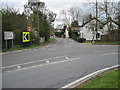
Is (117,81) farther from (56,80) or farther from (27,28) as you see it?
(27,28)

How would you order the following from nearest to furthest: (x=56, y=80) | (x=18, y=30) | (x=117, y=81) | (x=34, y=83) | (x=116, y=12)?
(x=117, y=81)
(x=34, y=83)
(x=56, y=80)
(x=18, y=30)
(x=116, y=12)

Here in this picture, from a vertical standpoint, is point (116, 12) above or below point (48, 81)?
above

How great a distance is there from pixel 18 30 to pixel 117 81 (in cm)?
1996

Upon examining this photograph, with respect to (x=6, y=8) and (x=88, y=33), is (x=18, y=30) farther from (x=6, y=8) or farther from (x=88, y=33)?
(x=88, y=33)

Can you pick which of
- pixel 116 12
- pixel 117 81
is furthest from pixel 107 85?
pixel 116 12

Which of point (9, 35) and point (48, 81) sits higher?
point (9, 35)

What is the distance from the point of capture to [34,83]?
6250mm

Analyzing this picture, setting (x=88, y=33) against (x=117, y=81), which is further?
(x=88, y=33)

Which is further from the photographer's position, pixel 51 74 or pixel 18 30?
pixel 18 30

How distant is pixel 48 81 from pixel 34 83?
593 millimetres

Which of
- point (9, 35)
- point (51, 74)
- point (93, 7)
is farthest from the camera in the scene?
point (93, 7)

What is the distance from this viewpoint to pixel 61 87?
5805 mm

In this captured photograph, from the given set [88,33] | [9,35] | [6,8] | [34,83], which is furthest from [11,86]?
[88,33]

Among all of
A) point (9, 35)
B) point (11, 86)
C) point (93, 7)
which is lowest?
point (11, 86)
